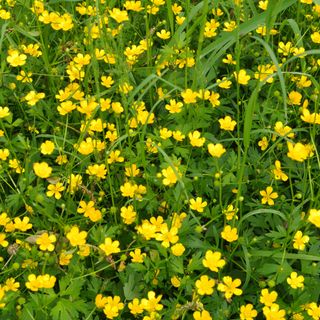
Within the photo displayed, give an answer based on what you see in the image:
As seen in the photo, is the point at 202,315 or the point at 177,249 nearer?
the point at 202,315

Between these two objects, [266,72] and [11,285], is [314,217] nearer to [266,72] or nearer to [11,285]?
[266,72]

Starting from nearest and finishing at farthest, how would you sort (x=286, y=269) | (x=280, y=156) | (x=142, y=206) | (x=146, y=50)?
(x=286, y=269) → (x=142, y=206) → (x=280, y=156) → (x=146, y=50)

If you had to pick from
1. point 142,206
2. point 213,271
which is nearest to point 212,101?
point 142,206

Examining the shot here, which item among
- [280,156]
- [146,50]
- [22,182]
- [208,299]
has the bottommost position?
[208,299]

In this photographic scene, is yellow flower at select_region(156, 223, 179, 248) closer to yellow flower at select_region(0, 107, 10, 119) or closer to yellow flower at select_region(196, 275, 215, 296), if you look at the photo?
yellow flower at select_region(196, 275, 215, 296)

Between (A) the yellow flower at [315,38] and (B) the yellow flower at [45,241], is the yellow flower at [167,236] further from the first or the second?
(A) the yellow flower at [315,38]

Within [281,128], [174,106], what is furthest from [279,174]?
[174,106]

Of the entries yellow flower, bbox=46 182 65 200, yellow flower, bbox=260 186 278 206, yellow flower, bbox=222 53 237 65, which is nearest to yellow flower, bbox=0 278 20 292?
yellow flower, bbox=46 182 65 200

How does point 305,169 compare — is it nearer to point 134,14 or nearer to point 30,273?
point 30,273
